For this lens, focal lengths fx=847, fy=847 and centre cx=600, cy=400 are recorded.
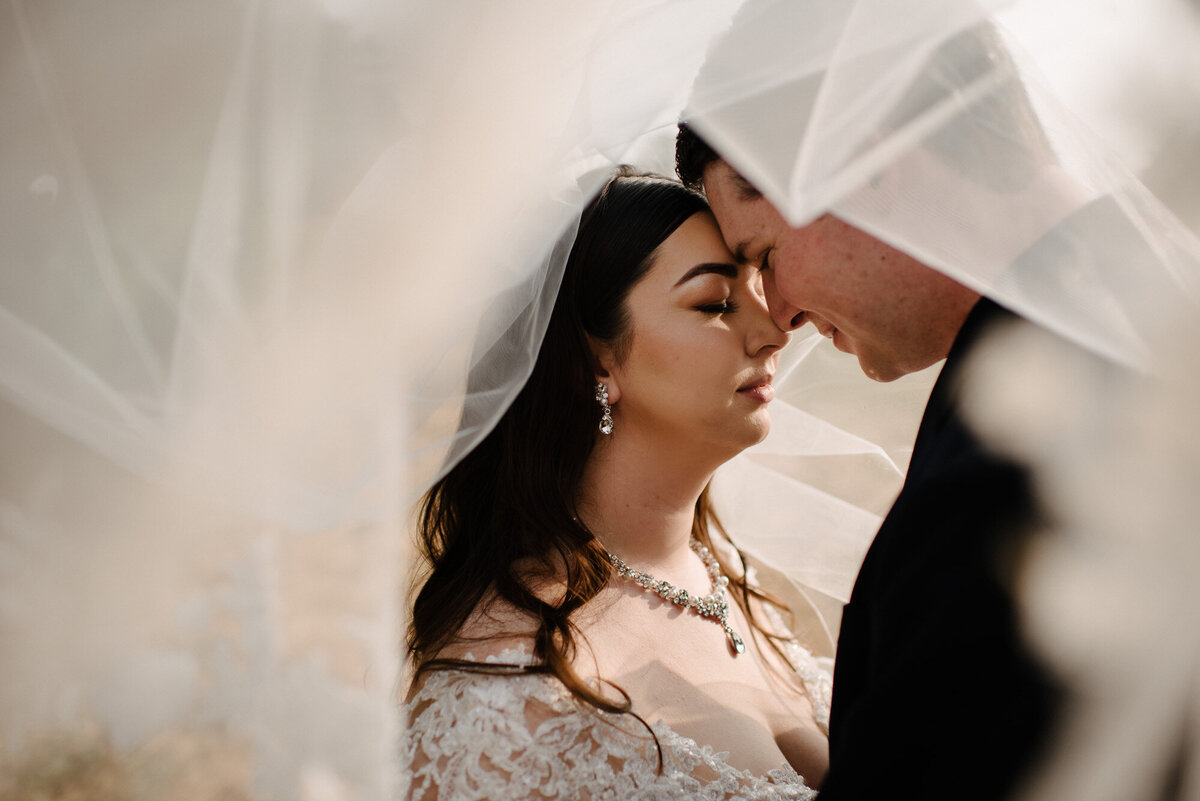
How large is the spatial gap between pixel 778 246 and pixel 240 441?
4.41 feet

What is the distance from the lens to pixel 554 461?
265 cm

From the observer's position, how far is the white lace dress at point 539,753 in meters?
1.90

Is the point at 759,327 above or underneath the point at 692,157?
underneath

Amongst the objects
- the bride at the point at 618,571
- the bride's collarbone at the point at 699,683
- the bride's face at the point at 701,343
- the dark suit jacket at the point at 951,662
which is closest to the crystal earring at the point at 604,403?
the bride at the point at 618,571

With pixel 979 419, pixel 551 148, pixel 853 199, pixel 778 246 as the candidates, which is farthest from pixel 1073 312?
pixel 551 148

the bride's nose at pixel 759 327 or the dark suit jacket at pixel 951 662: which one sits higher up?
the dark suit jacket at pixel 951 662

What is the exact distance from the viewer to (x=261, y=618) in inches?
170

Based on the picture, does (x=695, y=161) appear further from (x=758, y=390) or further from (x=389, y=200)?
(x=389, y=200)

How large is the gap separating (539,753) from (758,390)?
1169mm

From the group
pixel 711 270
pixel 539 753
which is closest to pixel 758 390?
pixel 711 270

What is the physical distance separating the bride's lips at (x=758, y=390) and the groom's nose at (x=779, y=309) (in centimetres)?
17

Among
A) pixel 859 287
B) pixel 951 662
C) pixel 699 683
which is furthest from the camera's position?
pixel 699 683

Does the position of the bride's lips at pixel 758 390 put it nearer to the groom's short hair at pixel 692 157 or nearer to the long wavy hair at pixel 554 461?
the long wavy hair at pixel 554 461

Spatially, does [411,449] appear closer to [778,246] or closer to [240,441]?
[240,441]
